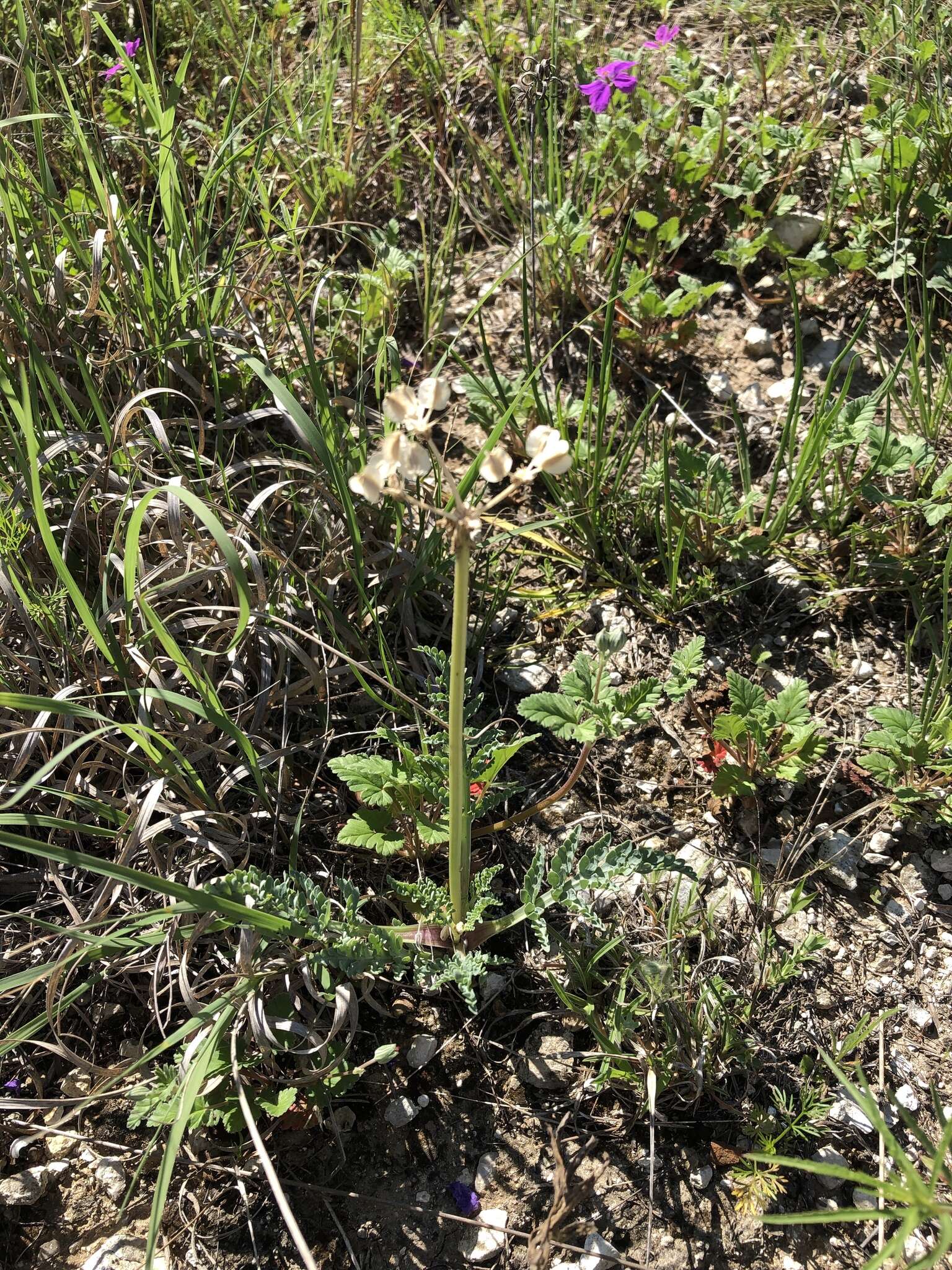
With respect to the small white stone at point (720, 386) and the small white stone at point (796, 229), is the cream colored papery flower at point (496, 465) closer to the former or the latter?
the small white stone at point (720, 386)

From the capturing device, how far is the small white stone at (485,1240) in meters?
1.66

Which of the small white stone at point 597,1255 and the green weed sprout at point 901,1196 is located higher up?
the green weed sprout at point 901,1196

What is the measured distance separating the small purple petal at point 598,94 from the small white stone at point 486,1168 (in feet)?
8.38

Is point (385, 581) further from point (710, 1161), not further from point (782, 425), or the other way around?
point (710, 1161)

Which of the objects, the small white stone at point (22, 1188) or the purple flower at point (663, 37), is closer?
the small white stone at point (22, 1188)

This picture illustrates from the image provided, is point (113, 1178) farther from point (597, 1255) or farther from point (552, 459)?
point (552, 459)

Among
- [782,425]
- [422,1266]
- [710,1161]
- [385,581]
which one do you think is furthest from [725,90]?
[422,1266]

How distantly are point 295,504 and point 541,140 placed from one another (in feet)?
4.89

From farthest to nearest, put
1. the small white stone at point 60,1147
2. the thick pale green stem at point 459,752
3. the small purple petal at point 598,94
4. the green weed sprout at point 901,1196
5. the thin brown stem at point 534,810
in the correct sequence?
the small purple petal at point 598,94 → the thin brown stem at point 534,810 → the small white stone at point 60,1147 → the thick pale green stem at point 459,752 → the green weed sprout at point 901,1196

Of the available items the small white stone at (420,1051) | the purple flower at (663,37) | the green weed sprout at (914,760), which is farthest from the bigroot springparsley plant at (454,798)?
the purple flower at (663,37)

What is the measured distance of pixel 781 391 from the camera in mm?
2598

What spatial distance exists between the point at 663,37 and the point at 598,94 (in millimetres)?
397

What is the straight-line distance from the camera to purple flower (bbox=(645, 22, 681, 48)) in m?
2.94

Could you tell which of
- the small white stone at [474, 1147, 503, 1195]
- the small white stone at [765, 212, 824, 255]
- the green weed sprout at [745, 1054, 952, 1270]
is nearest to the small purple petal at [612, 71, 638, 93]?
the small white stone at [765, 212, 824, 255]
